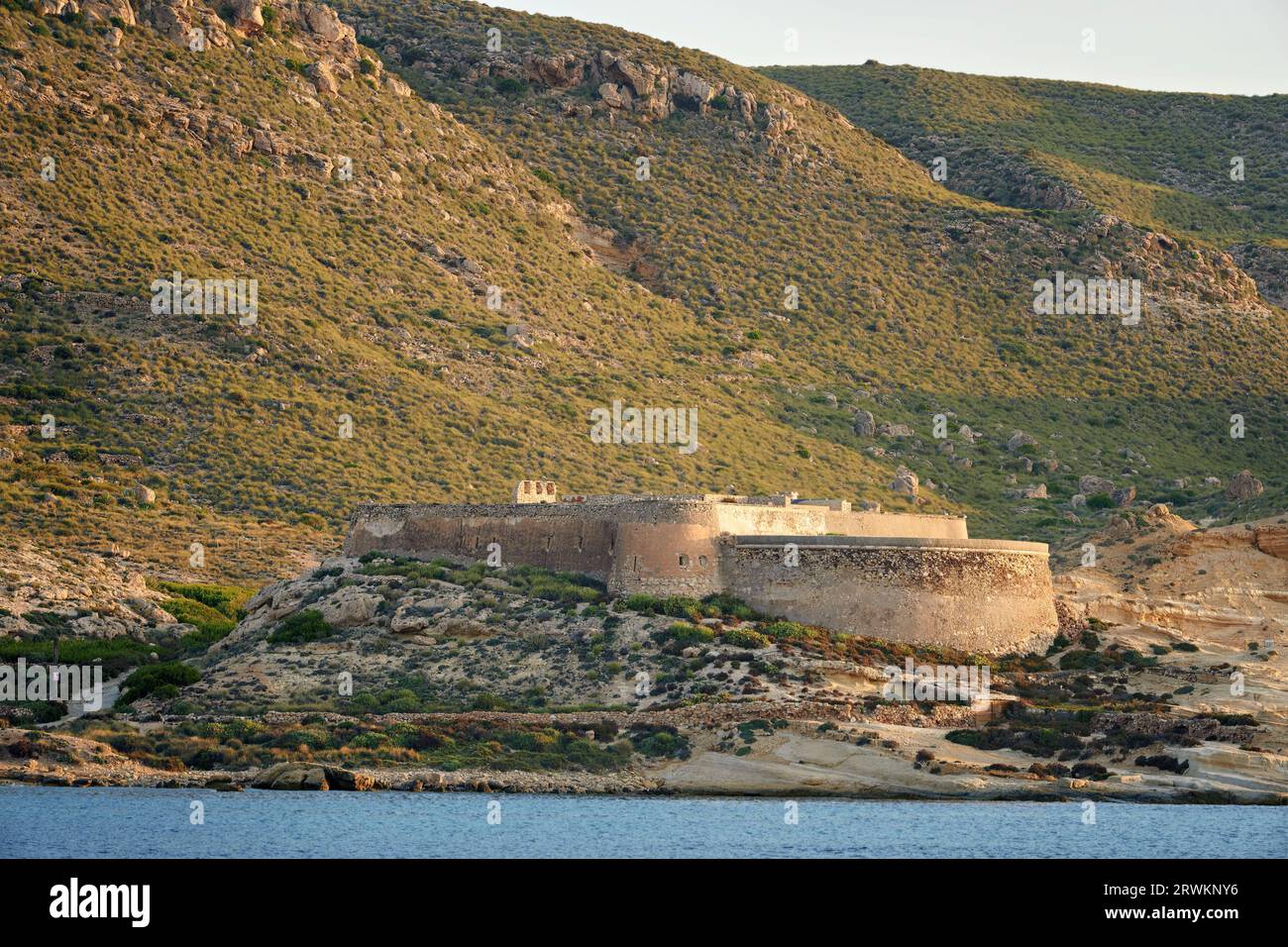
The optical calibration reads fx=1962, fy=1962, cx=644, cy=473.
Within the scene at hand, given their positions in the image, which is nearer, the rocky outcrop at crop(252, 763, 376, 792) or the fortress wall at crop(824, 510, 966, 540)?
the rocky outcrop at crop(252, 763, 376, 792)

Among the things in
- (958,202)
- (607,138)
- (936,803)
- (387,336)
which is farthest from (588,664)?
(958,202)

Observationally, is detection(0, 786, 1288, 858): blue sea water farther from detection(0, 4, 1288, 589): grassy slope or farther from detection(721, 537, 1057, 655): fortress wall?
detection(0, 4, 1288, 589): grassy slope

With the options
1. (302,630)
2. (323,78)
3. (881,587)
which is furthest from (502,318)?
(881,587)

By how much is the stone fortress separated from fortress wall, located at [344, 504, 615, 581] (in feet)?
0.13

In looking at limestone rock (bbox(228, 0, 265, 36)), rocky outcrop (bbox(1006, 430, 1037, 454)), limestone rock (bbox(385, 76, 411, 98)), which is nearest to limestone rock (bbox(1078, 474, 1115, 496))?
rocky outcrop (bbox(1006, 430, 1037, 454))

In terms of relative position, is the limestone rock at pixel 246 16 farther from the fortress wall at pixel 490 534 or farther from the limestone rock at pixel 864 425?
the fortress wall at pixel 490 534

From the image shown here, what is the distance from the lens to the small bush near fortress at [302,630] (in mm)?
54531

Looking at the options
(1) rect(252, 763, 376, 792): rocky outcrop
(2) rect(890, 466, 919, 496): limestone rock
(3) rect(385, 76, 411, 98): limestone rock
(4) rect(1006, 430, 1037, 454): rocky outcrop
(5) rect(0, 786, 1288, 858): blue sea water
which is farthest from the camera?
(3) rect(385, 76, 411, 98): limestone rock

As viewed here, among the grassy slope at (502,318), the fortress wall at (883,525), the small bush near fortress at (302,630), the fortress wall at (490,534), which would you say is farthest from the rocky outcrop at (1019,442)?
the small bush near fortress at (302,630)

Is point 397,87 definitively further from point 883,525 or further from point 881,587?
point 881,587

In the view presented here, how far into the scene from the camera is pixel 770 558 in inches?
2184

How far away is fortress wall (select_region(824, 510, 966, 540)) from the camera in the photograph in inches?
2375
